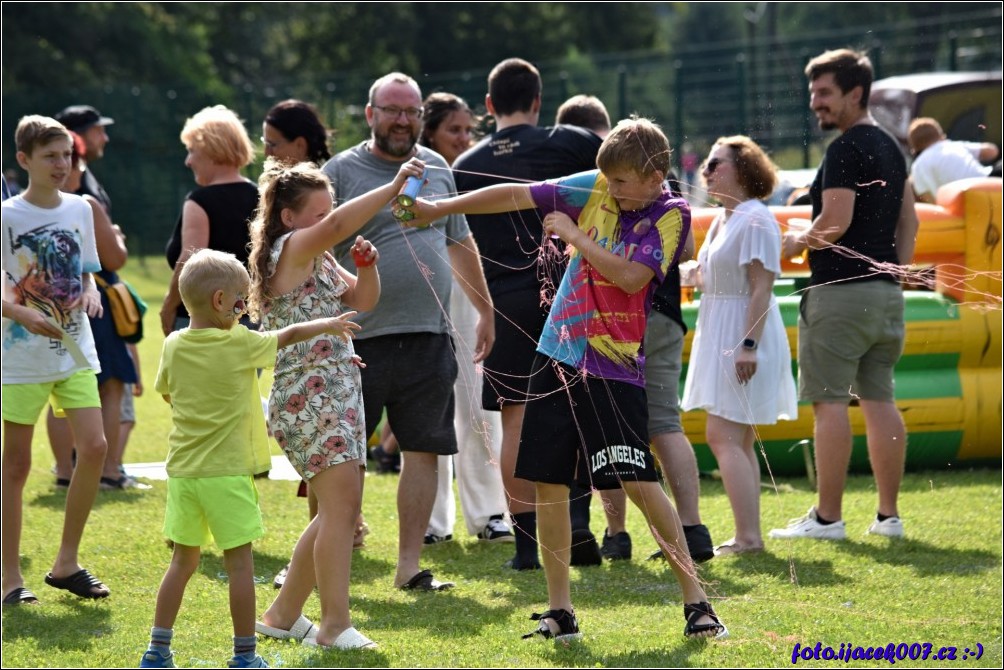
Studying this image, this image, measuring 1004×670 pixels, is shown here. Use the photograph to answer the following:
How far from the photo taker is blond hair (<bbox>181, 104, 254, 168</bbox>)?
539 cm

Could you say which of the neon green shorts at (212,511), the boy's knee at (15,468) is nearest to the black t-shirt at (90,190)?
the boy's knee at (15,468)

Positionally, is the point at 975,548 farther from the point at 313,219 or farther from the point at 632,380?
the point at 313,219

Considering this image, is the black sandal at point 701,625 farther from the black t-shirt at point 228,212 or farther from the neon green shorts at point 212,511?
the black t-shirt at point 228,212

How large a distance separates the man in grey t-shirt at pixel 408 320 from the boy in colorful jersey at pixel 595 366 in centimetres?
85

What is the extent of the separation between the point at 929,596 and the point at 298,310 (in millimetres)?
2368

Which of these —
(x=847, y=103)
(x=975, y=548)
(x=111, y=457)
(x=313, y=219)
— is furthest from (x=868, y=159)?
(x=111, y=457)

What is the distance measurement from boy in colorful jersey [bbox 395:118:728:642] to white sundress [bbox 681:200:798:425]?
1204mm

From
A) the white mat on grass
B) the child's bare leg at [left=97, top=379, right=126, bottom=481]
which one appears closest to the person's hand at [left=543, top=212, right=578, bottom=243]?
the child's bare leg at [left=97, top=379, right=126, bottom=481]

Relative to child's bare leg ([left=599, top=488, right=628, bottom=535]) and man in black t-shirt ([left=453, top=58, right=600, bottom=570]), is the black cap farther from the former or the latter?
child's bare leg ([left=599, top=488, right=628, bottom=535])

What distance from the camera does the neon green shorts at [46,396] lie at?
4.78 metres

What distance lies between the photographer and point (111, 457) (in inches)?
276

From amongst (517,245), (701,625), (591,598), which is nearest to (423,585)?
(591,598)

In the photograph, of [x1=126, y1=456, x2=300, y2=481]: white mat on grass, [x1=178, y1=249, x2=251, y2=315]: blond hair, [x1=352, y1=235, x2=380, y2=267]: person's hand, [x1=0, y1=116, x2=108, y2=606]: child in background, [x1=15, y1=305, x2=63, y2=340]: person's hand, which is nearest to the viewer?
[x1=178, y1=249, x2=251, y2=315]: blond hair

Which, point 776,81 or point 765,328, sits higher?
point 776,81
